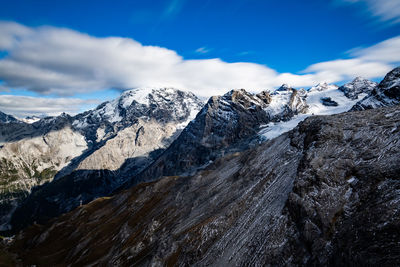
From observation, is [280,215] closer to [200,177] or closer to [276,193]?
[276,193]

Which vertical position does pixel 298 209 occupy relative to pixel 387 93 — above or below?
below

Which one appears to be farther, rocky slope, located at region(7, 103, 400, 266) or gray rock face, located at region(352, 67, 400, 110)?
gray rock face, located at region(352, 67, 400, 110)

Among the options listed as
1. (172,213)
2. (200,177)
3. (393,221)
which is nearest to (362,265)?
(393,221)

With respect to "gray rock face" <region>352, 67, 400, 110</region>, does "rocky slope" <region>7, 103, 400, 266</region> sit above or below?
below

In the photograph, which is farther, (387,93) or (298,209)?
(387,93)
